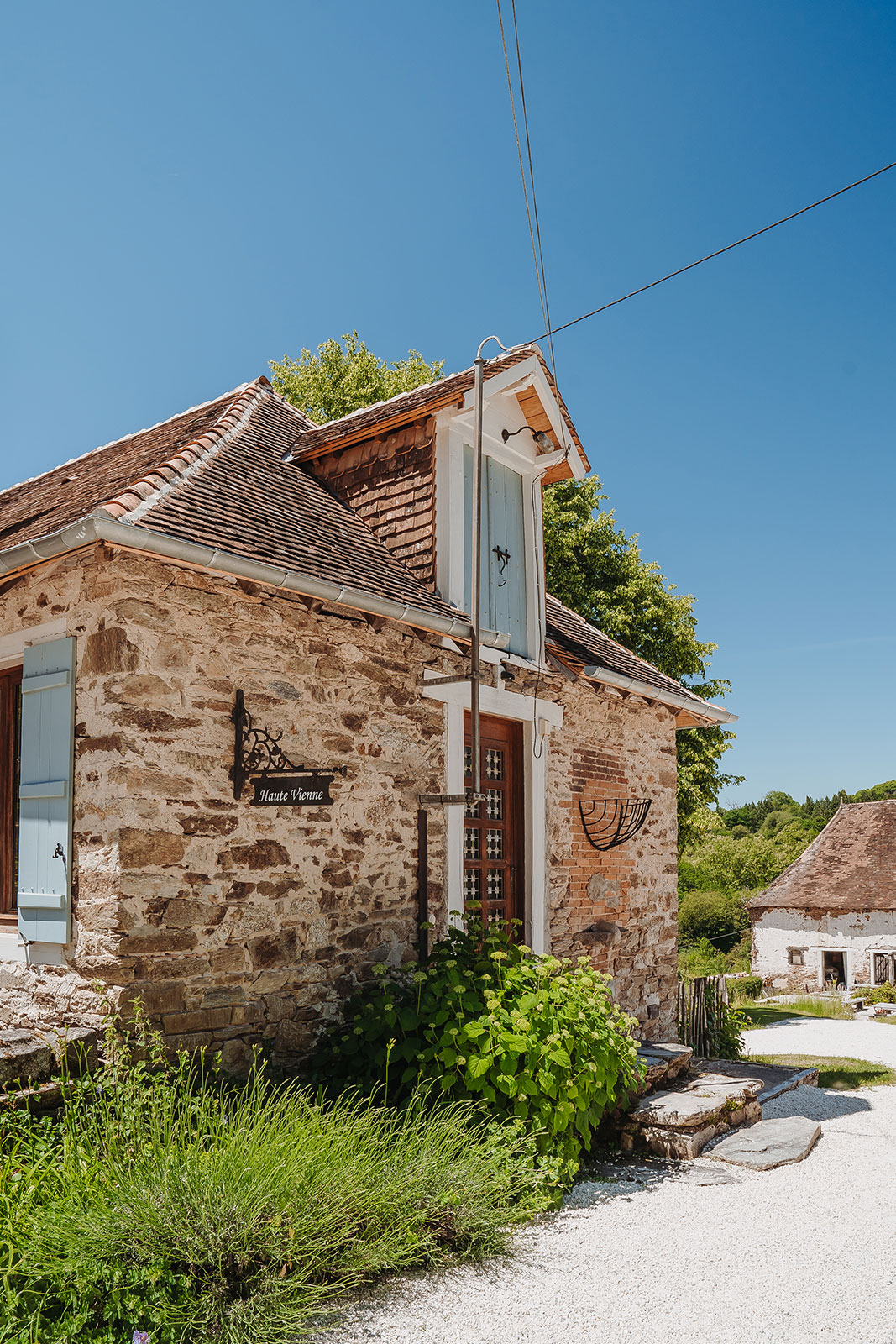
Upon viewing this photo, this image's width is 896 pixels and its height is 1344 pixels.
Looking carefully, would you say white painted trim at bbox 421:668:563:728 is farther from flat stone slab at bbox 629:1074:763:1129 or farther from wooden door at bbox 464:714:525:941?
flat stone slab at bbox 629:1074:763:1129

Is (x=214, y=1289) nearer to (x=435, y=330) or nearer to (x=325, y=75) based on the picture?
(x=325, y=75)

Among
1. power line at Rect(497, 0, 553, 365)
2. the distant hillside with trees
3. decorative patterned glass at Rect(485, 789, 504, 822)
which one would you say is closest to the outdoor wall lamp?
power line at Rect(497, 0, 553, 365)

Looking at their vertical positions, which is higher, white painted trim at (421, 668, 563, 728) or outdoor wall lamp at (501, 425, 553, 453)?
outdoor wall lamp at (501, 425, 553, 453)

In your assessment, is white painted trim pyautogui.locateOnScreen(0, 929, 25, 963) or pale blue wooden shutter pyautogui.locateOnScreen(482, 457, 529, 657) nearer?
white painted trim pyautogui.locateOnScreen(0, 929, 25, 963)

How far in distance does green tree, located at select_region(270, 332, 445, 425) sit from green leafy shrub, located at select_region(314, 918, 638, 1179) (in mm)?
12141

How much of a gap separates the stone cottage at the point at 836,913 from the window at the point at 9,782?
78.4 feet

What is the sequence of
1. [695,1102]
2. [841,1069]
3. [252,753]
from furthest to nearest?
[841,1069], [695,1102], [252,753]

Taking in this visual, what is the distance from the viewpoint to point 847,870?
1016 inches

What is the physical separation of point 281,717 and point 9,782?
5.40 feet

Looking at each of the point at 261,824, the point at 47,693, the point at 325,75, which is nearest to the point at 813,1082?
the point at 261,824

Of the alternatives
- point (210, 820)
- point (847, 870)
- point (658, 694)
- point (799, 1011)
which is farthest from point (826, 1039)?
point (847, 870)

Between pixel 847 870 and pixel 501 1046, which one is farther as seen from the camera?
pixel 847 870

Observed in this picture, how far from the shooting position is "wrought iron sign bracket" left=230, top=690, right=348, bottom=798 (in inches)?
193

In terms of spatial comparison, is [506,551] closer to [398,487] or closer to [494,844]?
[398,487]
